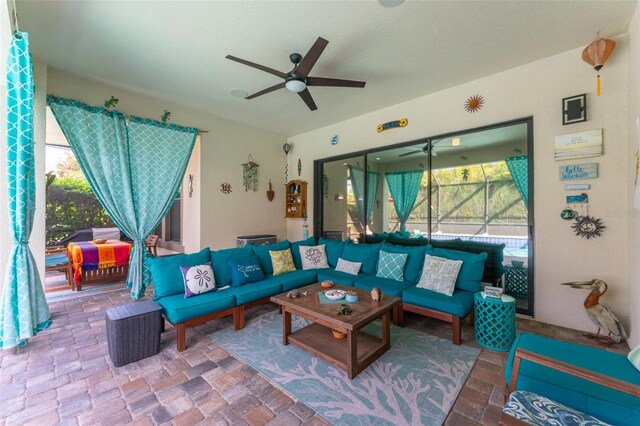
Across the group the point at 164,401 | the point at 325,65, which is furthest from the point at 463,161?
the point at 164,401

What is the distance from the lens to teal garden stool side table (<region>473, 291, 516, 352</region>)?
2484 mm

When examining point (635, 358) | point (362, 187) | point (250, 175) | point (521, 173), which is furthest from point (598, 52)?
point (250, 175)

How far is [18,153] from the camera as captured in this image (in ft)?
8.05

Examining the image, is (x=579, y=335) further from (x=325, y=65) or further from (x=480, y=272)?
(x=325, y=65)

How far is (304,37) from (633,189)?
11.2 feet

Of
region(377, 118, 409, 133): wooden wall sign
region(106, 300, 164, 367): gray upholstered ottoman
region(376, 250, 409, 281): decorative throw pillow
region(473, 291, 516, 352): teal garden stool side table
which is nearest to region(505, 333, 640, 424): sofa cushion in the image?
region(473, 291, 516, 352): teal garden stool side table

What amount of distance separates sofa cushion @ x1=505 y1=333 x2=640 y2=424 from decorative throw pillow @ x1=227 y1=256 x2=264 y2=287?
8.81 ft

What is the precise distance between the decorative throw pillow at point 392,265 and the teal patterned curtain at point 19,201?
378 cm

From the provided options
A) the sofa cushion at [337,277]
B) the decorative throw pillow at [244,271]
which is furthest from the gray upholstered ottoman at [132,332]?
the sofa cushion at [337,277]

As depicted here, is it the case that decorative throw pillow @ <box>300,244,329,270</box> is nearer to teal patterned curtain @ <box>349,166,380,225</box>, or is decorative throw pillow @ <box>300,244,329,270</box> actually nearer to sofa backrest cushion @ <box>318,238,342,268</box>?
sofa backrest cushion @ <box>318,238,342,268</box>

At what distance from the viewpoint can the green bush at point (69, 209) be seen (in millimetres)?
6211

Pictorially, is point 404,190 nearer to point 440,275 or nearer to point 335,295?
point 440,275

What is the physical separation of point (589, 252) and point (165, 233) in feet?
29.3

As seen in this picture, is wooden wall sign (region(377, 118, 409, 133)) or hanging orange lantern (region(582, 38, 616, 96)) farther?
wooden wall sign (region(377, 118, 409, 133))
